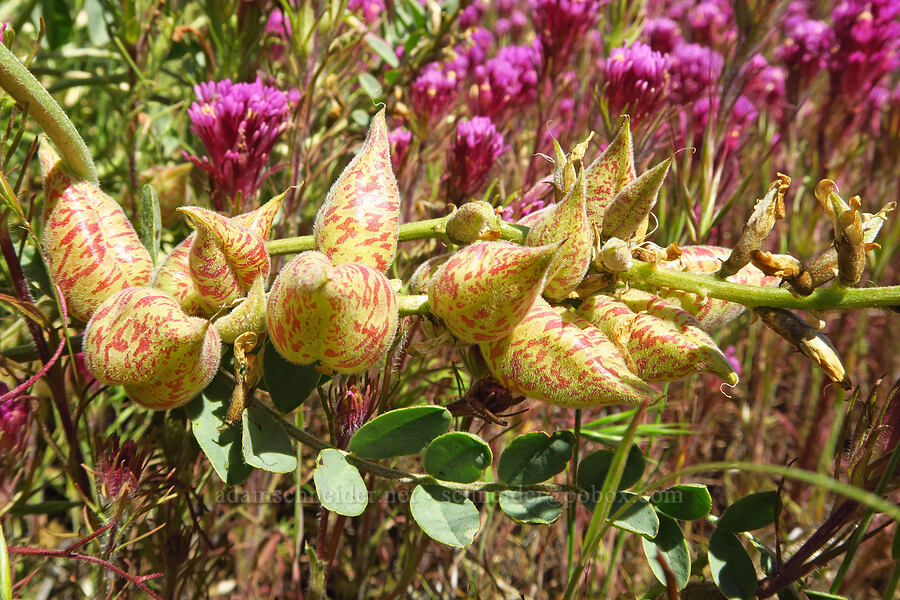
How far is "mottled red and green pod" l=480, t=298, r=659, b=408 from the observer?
0.55m

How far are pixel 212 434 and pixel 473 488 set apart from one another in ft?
0.84

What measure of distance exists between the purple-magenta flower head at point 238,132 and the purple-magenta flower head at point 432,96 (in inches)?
15.8

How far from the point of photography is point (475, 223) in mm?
635

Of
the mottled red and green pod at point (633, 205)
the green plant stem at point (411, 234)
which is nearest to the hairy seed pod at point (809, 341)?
the mottled red and green pod at point (633, 205)

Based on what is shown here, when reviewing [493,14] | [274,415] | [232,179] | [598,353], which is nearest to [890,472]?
[598,353]

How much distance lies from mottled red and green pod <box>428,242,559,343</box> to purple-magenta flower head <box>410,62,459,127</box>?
2.47ft

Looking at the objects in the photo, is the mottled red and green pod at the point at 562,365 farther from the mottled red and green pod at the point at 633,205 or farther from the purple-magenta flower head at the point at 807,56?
the purple-magenta flower head at the point at 807,56

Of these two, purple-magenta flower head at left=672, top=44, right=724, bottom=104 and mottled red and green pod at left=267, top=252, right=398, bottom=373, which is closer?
mottled red and green pod at left=267, top=252, right=398, bottom=373

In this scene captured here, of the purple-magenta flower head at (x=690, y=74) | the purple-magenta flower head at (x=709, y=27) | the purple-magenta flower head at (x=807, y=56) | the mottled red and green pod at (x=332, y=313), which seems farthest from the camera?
the purple-magenta flower head at (x=709, y=27)

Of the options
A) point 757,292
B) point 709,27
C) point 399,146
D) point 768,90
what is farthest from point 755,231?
point 768,90

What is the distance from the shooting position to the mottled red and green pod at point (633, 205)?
1.92ft

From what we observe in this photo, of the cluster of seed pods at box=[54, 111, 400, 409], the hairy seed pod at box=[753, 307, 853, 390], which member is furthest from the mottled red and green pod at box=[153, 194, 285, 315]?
the hairy seed pod at box=[753, 307, 853, 390]

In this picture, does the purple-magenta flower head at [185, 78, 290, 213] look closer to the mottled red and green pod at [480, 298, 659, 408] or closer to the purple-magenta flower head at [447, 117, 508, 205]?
the purple-magenta flower head at [447, 117, 508, 205]

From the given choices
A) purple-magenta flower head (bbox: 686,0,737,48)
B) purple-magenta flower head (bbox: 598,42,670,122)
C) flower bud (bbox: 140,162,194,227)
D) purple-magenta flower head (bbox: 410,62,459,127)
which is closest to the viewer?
flower bud (bbox: 140,162,194,227)
